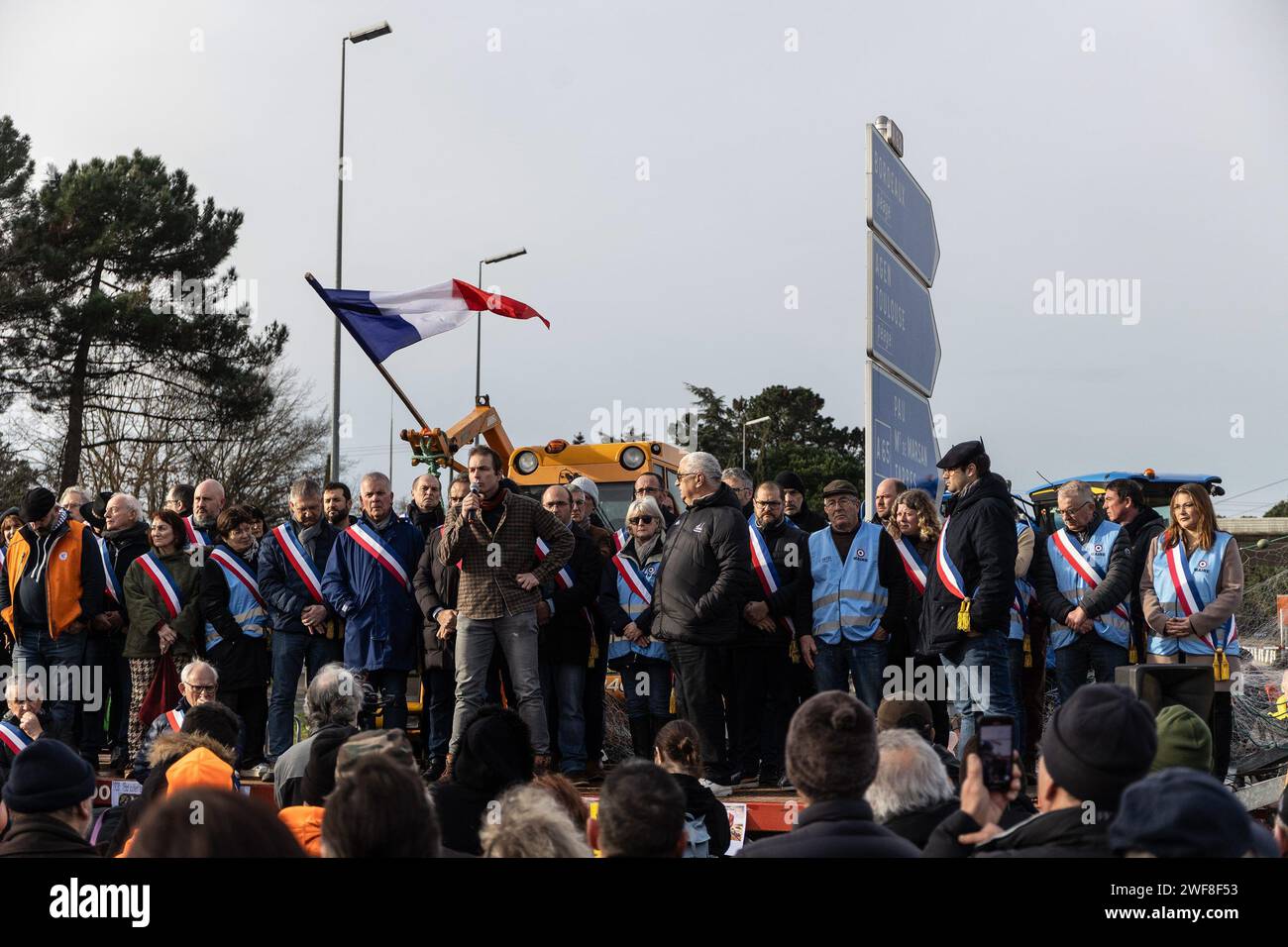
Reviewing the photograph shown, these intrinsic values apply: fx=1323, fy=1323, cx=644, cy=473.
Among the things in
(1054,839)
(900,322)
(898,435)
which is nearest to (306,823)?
(1054,839)

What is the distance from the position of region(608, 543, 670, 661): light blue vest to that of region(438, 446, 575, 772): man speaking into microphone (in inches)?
28.2

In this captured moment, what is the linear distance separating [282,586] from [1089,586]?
5269 millimetres

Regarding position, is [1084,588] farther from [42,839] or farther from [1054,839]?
[42,839]

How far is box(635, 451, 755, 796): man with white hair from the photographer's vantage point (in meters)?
8.09

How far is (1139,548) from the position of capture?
838cm

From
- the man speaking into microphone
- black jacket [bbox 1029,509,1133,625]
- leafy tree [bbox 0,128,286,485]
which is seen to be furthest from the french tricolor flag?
leafy tree [bbox 0,128,286,485]

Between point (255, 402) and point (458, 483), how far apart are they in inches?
1054

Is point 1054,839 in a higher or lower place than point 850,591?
lower

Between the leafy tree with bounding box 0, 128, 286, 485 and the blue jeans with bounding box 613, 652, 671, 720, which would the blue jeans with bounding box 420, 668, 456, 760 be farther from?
the leafy tree with bounding box 0, 128, 286, 485

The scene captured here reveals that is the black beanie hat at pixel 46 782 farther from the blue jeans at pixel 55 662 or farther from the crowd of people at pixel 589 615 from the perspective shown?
the blue jeans at pixel 55 662

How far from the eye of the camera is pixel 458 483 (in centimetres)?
877

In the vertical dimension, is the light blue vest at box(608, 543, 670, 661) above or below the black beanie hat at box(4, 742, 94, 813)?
above

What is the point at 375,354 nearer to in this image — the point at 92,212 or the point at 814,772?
the point at 814,772
